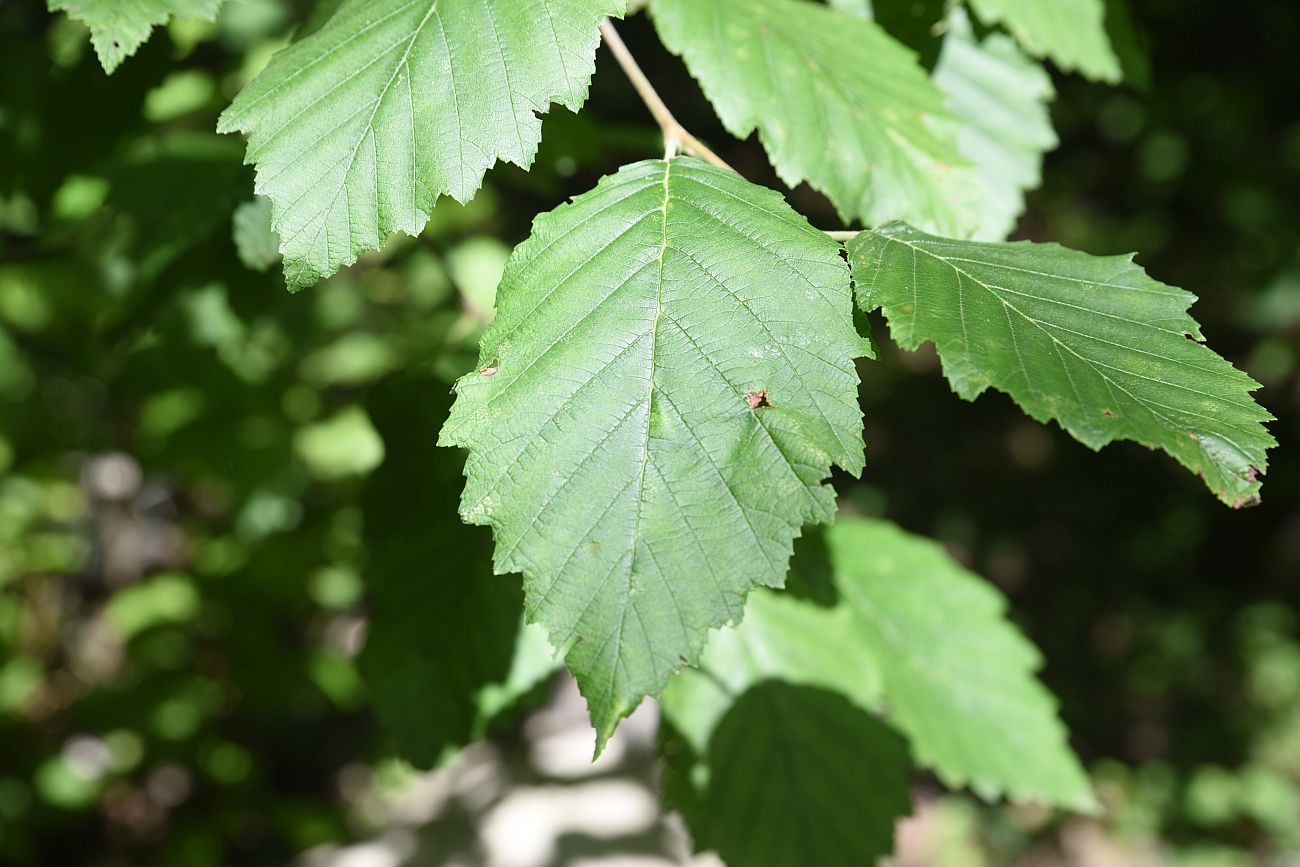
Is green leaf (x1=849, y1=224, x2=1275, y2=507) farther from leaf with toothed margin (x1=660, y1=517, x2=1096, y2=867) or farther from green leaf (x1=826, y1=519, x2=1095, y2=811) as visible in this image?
green leaf (x1=826, y1=519, x2=1095, y2=811)

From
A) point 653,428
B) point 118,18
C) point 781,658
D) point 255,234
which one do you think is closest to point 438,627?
point 781,658

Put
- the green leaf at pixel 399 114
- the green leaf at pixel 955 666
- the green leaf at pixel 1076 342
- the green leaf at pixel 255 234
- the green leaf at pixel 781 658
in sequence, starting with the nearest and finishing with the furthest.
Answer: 1. the green leaf at pixel 1076 342
2. the green leaf at pixel 399 114
3. the green leaf at pixel 255 234
4. the green leaf at pixel 781 658
5. the green leaf at pixel 955 666

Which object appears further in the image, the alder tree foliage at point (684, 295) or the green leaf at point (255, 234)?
the green leaf at point (255, 234)

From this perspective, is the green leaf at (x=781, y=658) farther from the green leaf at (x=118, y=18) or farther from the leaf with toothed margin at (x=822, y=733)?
the green leaf at (x=118, y=18)

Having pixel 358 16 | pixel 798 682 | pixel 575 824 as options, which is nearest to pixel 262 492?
pixel 575 824

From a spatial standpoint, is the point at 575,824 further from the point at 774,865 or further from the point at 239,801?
the point at 774,865

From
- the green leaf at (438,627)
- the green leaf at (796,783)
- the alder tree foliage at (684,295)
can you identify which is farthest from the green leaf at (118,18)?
the green leaf at (796,783)

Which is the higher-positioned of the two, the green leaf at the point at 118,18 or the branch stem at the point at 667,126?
the green leaf at the point at 118,18

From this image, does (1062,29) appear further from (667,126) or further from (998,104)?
(667,126)
